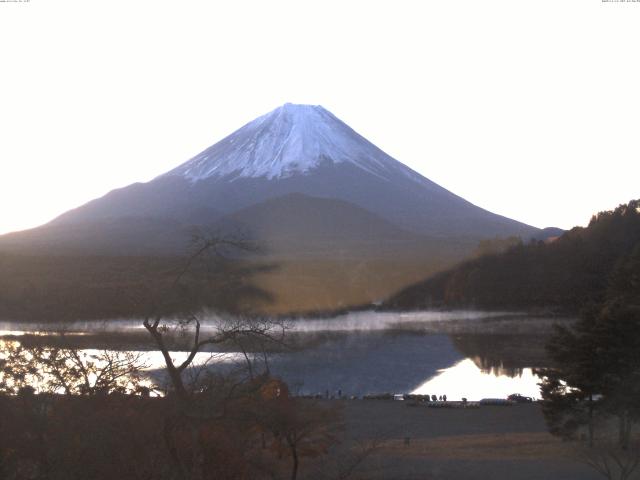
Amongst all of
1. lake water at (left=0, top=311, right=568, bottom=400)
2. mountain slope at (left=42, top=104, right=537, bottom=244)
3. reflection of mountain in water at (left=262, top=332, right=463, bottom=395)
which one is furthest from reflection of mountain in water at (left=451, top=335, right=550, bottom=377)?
mountain slope at (left=42, top=104, right=537, bottom=244)

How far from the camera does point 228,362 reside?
7.45 meters

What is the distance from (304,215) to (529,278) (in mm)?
11895

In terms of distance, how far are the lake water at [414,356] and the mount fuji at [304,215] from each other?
0.66 m

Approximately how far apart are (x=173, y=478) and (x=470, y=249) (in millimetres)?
25580

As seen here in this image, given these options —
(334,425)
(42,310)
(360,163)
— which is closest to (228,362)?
(42,310)

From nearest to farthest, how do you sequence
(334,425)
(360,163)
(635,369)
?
(334,425), (635,369), (360,163)

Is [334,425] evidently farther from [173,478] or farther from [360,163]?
[360,163]

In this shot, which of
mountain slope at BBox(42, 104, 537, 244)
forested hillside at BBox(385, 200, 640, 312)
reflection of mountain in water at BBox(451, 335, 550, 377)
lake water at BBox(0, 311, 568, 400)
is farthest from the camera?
mountain slope at BBox(42, 104, 537, 244)

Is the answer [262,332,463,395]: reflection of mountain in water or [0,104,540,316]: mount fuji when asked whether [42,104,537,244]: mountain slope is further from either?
[262,332,463,395]: reflection of mountain in water

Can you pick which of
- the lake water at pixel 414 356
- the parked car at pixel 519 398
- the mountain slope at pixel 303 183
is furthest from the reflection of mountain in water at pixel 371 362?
the mountain slope at pixel 303 183

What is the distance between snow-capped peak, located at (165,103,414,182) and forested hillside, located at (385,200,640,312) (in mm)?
21024

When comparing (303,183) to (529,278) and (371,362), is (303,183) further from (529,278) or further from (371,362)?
(371,362)

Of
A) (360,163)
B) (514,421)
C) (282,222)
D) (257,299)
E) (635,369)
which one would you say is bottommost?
(514,421)

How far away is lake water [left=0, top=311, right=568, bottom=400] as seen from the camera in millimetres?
14703
